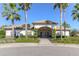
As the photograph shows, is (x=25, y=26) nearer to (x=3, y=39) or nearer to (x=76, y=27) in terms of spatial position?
(x=3, y=39)

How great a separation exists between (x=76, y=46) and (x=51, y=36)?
1.33 m

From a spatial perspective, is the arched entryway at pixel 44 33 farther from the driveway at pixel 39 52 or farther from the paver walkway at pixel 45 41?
the driveway at pixel 39 52

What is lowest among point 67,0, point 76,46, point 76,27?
point 76,46

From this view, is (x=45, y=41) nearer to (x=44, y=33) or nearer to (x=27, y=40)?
(x=44, y=33)

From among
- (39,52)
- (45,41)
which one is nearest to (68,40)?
(45,41)

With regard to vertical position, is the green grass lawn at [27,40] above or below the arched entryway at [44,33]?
below

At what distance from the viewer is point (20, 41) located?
9.31 m

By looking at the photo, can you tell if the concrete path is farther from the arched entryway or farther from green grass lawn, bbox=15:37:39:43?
green grass lawn, bbox=15:37:39:43

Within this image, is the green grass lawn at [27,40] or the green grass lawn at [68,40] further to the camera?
the green grass lawn at [27,40]

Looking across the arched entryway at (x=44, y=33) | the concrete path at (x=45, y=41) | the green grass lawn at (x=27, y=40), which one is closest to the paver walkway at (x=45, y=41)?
the concrete path at (x=45, y=41)

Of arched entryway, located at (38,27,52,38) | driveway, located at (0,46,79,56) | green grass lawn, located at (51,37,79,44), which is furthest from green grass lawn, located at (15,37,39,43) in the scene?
driveway, located at (0,46,79,56)

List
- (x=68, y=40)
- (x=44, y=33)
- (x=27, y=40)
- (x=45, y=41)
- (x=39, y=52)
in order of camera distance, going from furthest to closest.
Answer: (x=44, y=33), (x=27, y=40), (x=45, y=41), (x=68, y=40), (x=39, y=52)


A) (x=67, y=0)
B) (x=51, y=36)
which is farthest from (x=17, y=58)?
(x=51, y=36)

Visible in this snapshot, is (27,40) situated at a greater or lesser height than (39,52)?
greater
